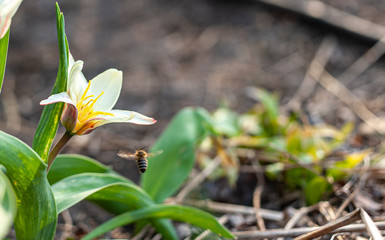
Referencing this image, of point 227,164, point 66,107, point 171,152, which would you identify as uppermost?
point 66,107

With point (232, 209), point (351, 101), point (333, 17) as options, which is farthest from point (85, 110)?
point (333, 17)

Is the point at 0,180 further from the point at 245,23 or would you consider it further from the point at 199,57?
the point at 245,23

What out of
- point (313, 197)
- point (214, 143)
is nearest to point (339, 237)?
point (313, 197)

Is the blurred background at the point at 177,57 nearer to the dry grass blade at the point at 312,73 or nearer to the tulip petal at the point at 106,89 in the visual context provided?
the dry grass blade at the point at 312,73

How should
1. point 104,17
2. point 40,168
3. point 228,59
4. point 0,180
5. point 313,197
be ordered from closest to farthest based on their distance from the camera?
point 0,180 < point 40,168 < point 313,197 < point 228,59 < point 104,17

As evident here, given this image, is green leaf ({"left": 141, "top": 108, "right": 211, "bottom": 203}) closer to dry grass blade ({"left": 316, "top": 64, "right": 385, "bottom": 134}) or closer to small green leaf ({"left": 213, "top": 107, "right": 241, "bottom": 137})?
small green leaf ({"left": 213, "top": 107, "right": 241, "bottom": 137})

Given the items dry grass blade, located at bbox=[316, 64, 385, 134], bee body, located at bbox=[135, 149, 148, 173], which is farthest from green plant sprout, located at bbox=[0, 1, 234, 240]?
dry grass blade, located at bbox=[316, 64, 385, 134]

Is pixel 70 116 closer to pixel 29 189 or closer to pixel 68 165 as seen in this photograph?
pixel 29 189
